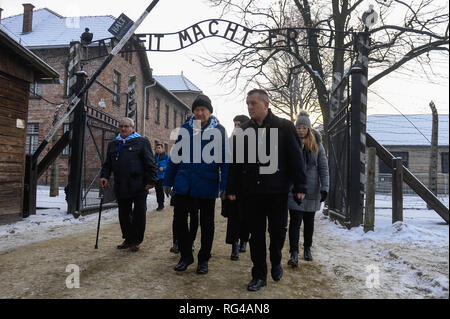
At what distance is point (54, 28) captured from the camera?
21172mm

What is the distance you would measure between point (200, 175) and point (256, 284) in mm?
1263

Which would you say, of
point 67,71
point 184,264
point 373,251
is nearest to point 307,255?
point 373,251

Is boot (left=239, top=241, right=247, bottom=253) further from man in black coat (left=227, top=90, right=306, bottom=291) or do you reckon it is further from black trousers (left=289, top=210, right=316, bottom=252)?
man in black coat (left=227, top=90, right=306, bottom=291)

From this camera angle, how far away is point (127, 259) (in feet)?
14.2

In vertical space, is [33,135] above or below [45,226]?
above

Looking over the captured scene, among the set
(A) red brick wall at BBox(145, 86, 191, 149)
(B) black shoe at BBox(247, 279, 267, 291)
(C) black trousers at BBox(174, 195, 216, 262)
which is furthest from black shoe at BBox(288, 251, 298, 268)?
(A) red brick wall at BBox(145, 86, 191, 149)

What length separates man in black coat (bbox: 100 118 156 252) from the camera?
16.3 ft

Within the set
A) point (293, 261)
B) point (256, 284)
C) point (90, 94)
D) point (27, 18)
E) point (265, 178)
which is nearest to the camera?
Result: point (256, 284)

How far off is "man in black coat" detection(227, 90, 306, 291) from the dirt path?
0.36 meters

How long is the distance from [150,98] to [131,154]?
20.7m

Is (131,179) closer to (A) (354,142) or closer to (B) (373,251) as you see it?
(B) (373,251)

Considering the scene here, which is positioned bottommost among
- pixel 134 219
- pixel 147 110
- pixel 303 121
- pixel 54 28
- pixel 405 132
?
pixel 134 219

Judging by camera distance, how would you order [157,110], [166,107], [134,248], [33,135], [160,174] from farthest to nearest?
[166,107]
[157,110]
[33,135]
[160,174]
[134,248]
